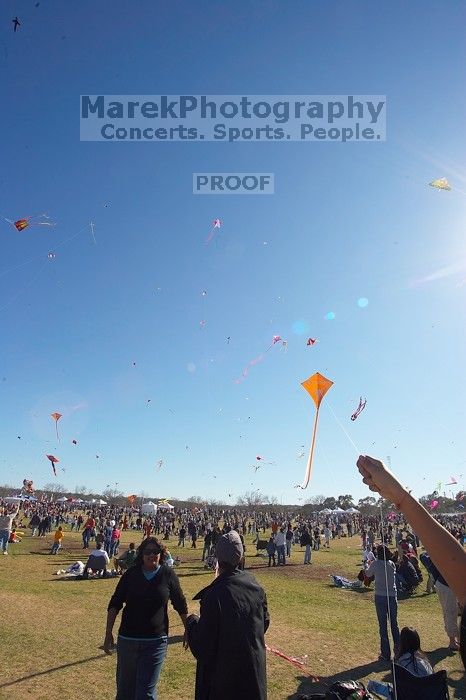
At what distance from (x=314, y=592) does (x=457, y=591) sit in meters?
14.8

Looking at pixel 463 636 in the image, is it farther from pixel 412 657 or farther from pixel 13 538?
pixel 13 538

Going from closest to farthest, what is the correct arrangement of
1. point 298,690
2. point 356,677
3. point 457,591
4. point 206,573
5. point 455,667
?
1. point 457,591
2. point 298,690
3. point 356,677
4. point 455,667
5. point 206,573

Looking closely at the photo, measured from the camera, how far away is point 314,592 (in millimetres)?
14562

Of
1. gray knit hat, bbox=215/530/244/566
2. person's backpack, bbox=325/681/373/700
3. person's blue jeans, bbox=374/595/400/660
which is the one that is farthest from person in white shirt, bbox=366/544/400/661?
gray knit hat, bbox=215/530/244/566

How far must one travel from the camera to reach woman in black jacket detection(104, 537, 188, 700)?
4.36m

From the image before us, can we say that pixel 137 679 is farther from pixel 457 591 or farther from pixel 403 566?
pixel 403 566

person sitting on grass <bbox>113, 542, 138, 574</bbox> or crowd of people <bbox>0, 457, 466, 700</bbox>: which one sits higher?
crowd of people <bbox>0, 457, 466, 700</bbox>

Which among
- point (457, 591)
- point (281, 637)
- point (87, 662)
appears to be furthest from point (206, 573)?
point (457, 591)

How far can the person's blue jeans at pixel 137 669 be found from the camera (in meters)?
4.32

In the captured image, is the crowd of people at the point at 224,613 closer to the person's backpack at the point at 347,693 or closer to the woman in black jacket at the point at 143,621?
the woman in black jacket at the point at 143,621

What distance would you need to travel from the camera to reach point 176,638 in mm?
8789

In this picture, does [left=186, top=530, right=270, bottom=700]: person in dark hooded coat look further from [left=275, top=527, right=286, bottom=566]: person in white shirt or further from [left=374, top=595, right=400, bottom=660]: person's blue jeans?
[left=275, top=527, right=286, bottom=566]: person in white shirt

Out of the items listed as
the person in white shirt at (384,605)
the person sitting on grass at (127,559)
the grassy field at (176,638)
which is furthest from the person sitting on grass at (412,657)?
the person sitting on grass at (127,559)

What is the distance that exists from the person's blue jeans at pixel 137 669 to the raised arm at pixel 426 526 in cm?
365
